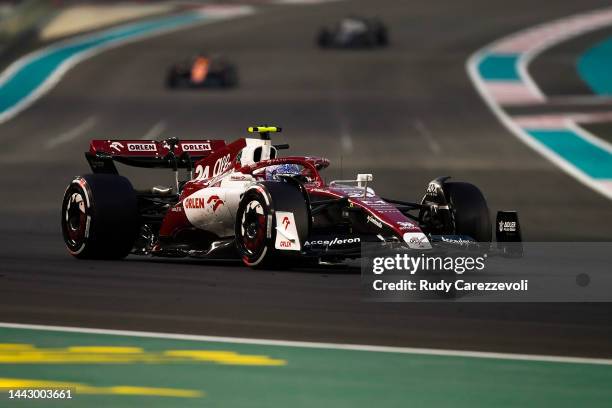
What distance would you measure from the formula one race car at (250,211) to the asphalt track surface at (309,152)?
0.92 feet

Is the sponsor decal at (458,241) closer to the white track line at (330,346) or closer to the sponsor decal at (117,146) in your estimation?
the white track line at (330,346)

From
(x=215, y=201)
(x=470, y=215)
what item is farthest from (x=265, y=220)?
(x=470, y=215)

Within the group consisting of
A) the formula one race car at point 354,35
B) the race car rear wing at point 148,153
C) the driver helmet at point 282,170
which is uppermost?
the formula one race car at point 354,35

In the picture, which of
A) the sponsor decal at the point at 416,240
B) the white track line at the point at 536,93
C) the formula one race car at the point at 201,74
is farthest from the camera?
the formula one race car at the point at 201,74

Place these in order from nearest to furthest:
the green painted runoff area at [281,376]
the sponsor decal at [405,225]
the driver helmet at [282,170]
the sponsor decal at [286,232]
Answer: the green painted runoff area at [281,376] → the sponsor decal at [405,225] → the sponsor decal at [286,232] → the driver helmet at [282,170]

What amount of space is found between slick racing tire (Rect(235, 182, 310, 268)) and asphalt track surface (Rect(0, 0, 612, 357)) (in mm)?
231

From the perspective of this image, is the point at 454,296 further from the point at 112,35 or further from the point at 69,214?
the point at 112,35

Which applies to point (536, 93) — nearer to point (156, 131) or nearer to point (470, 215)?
point (156, 131)

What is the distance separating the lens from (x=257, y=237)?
14.7m

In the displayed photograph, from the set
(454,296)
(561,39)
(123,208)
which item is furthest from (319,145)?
(561,39)

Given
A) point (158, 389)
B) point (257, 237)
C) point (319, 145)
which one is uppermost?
point (319, 145)

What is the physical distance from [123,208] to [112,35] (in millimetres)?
51591

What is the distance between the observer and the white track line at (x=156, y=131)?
39.4 metres

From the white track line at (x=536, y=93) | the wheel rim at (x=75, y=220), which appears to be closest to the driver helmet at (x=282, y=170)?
the wheel rim at (x=75, y=220)
